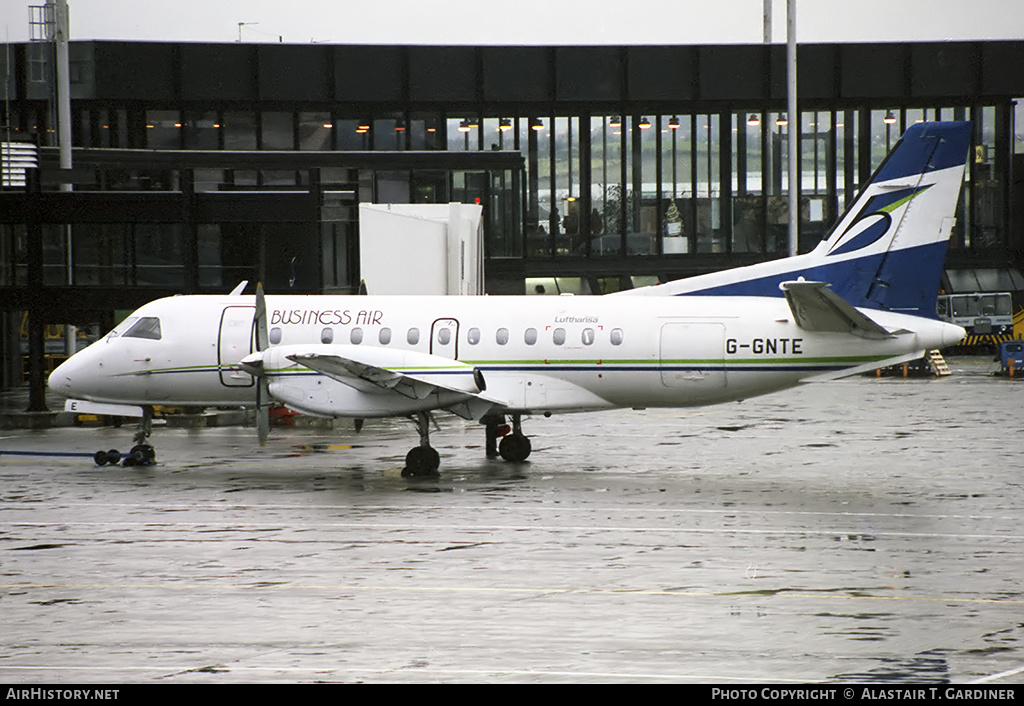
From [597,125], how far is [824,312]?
131 feet

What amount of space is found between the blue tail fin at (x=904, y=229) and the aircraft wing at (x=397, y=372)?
6535 mm

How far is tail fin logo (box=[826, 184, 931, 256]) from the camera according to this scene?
2303 centimetres

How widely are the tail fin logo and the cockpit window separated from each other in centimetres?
1237

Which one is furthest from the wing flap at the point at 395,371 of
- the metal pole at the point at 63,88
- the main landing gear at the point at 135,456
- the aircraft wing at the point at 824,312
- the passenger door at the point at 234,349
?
the metal pole at the point at 63,88

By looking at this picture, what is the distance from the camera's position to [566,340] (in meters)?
23.5

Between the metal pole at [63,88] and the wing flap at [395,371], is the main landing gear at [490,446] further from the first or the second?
the metal pole at [63,88]

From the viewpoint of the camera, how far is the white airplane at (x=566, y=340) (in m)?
22.2

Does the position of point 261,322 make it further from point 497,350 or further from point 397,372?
point 497,350

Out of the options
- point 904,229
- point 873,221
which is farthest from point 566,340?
point 904,229

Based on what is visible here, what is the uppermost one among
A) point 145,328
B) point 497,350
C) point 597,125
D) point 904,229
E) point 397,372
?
point 597,125

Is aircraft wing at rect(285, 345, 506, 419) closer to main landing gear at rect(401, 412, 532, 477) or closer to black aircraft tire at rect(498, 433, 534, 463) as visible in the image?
main landing gear at rect(401, 412, 532, 477)

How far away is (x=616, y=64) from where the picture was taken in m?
58.7
